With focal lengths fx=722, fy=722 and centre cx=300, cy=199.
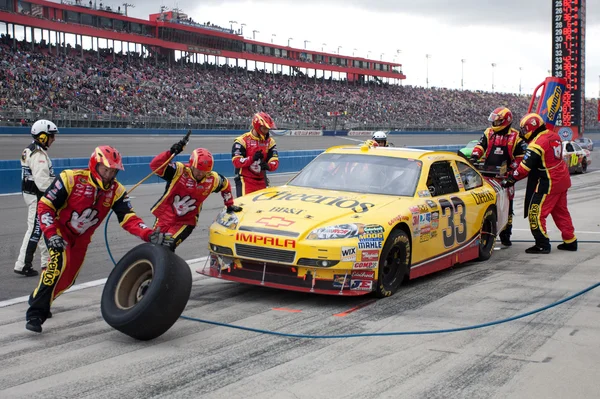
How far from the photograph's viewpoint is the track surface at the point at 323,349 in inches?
170

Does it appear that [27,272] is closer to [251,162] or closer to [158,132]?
[251,162]

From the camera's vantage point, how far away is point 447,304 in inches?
260

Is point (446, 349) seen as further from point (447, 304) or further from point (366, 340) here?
point (447, 304)

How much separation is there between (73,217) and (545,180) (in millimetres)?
6641

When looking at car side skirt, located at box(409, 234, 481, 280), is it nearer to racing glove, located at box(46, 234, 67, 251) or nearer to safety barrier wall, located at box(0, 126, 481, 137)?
racing glove, located at box(46, 234, 67, 251)

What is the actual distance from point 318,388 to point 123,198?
2.68m

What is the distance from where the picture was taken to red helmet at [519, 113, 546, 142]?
32.7 ft

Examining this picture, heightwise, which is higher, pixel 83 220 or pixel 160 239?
pixel 83 220

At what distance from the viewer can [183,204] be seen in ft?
23.9

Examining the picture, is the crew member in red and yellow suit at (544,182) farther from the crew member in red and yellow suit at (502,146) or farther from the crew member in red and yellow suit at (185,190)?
the crew member in red and yellow suit at (185,190)

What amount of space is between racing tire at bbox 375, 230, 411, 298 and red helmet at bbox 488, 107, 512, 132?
4169 millimetres

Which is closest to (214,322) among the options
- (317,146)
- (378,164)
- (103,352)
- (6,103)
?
(103,352)

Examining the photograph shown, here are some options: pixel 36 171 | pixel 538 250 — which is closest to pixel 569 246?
pixel 538 250

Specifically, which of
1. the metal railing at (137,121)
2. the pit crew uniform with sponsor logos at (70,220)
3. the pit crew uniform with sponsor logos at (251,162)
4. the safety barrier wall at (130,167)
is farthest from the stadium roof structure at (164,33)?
the pit crew uniform with sponsor logos at (70,220)
